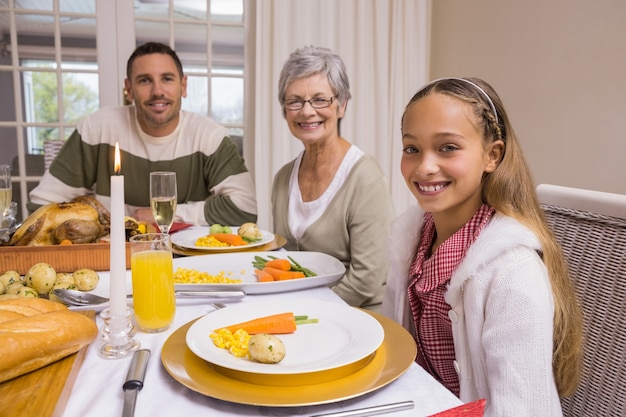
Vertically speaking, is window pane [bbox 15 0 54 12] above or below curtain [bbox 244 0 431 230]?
above

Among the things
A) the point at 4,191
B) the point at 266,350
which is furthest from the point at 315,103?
the point at 266,350

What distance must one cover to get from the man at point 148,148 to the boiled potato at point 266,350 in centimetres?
187

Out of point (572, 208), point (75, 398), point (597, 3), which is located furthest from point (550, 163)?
point (75, 398)

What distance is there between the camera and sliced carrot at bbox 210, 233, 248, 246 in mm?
1739

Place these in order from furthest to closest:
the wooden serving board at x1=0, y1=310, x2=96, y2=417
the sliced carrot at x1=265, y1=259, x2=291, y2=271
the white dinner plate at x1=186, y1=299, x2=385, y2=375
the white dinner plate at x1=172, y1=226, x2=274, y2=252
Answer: the white dinner plate at x1=172, y1=226, x2=274, y2=252 < the sliced carrot at x1=265, y1=259, x2=291, y2=271 < the white dinner plate at x1=186, y1=299, x2=385, y2=375 < the wooden serving board at x1=0, y1=310, x2=96, y2=417

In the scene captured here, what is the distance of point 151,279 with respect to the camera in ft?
3.16

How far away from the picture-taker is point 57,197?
2646 mm

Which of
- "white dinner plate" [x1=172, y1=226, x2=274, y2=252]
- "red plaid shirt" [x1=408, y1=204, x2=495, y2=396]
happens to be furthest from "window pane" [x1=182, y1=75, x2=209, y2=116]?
"red plaid shirt" [x1=408, y1=204, x2=495, y2=396]

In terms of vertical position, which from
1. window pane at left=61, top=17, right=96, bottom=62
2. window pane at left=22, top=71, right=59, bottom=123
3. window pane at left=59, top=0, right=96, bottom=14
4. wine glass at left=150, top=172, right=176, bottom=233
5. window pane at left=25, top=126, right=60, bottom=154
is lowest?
wine glass at left=150, top=172, right=176, bottom=233

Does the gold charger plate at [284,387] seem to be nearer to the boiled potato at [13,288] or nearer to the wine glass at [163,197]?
the boiled potato at [13,288]

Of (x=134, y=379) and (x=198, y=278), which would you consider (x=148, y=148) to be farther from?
(x=134, y=379)

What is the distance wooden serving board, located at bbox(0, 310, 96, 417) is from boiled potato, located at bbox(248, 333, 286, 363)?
249 millimetres

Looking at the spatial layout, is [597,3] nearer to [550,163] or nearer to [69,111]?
[550,163]

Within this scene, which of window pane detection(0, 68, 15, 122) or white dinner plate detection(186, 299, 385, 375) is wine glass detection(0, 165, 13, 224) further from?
window pane detection(0, 68, 15, 122)
